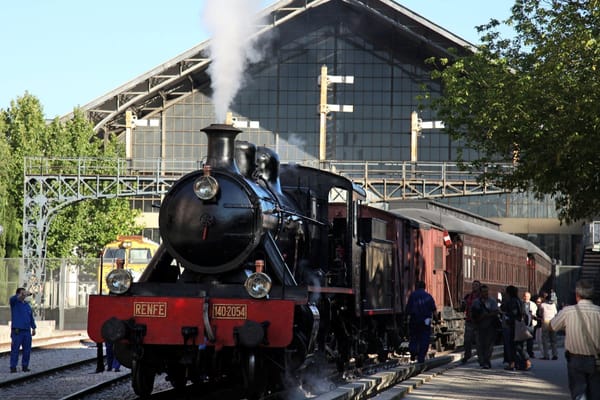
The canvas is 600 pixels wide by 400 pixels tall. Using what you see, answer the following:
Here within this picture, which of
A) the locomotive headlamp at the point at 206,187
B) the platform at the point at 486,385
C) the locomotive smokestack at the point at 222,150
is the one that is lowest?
the platform at the point at 486,385

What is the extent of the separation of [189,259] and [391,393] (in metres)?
3.29

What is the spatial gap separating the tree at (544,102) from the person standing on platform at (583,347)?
20.0 ft

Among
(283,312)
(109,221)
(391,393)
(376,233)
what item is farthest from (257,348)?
(109,221)

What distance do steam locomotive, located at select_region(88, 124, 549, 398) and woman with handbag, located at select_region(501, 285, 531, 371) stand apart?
5181mm

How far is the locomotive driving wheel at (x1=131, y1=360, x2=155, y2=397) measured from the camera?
42.3 feet

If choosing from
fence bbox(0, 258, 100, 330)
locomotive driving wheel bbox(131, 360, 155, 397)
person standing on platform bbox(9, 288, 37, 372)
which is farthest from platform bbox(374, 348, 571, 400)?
fence bbox(0, 258, 100, 330)

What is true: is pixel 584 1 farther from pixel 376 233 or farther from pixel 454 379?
pixel 454 379

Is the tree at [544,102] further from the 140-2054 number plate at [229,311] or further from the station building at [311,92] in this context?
the station building at [311,92]

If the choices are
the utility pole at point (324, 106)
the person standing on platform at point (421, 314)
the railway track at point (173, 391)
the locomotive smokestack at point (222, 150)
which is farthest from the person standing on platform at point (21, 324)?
the utility pole at point (324, 106)

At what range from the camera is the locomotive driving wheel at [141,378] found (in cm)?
1288

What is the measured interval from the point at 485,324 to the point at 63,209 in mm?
26270

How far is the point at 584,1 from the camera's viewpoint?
19.0 m

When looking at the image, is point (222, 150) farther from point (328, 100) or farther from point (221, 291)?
point (328, 100)

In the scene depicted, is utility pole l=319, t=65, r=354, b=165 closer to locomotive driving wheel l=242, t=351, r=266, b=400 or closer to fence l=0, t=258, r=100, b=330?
fence l=0, t=258, r=100, b=330
